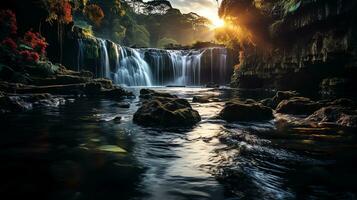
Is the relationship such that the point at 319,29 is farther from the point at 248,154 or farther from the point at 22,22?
the point at 22,22

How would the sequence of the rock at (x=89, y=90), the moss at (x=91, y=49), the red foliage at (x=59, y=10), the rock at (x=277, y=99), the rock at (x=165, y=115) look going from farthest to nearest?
the moss at (x=91, y=49), the red foliage at (x=59, y=10), the rock at (x=89, y=90), the rock at (x=277, y=99), the rock at (x=165, y=115)

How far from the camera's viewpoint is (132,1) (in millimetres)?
89500

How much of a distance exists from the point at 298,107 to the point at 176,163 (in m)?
8.43

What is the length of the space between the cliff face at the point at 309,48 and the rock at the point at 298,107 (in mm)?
7314

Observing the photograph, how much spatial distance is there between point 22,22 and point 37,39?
295 cm

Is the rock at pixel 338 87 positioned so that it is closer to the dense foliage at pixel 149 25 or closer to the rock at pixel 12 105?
the rock at pixel 12 105

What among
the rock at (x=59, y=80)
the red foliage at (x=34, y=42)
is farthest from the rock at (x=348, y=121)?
the red foliage at (x=34, y=42)

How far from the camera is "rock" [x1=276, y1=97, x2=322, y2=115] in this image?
41.9ft

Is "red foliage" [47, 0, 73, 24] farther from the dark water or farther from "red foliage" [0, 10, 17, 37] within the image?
the dark water

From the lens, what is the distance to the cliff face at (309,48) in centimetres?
1897

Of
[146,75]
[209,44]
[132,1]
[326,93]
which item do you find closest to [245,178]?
[326,93]

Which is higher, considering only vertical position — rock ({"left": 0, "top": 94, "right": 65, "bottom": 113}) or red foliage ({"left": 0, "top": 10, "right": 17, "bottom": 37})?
red foliage ({"left": 0, "top": 10, "right": 17, "bottom": 37})

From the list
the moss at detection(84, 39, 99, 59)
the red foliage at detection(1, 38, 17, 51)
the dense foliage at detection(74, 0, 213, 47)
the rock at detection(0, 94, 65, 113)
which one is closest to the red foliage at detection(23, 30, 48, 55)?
the red foliage at detection(1, 38, 17, 51)

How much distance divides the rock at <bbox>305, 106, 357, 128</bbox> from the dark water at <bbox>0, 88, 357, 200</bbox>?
1.40 meters
